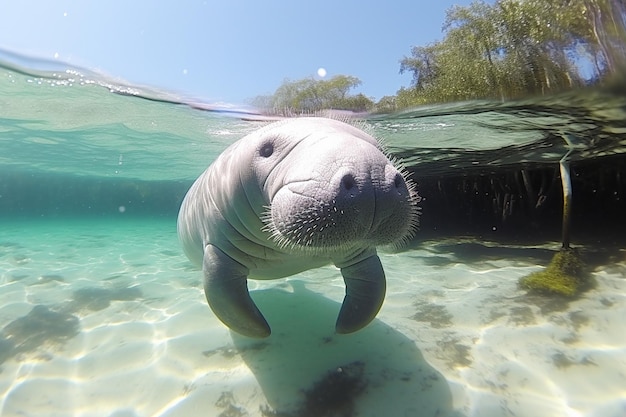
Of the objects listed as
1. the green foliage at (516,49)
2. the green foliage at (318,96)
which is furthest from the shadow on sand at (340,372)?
the green foliage at (318,96)

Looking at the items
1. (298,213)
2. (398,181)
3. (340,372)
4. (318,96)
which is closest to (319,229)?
(298,213)

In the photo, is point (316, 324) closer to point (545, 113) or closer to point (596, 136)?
point (545, 113)

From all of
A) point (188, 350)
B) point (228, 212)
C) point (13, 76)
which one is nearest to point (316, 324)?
point (188, 350)

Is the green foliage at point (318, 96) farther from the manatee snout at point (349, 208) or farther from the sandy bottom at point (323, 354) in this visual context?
the manatee snout at point (349, 208)

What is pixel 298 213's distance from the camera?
6.56ft

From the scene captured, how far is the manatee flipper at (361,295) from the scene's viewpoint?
3037 millimetres

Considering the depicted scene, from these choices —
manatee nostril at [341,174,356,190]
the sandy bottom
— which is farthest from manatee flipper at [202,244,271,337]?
manatee nostril at [341,174,356,190]

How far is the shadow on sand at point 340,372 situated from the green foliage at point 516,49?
4.06 meters

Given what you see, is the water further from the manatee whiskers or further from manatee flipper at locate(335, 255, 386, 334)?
the manatee whiskers

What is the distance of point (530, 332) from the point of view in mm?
3541

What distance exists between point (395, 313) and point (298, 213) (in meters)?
2.64

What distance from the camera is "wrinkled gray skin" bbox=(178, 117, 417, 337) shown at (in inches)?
76.0

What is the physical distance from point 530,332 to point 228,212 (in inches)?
115

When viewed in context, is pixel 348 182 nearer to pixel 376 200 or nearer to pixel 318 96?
pixel 376 200
